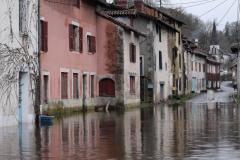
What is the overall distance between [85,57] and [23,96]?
45.7 ft

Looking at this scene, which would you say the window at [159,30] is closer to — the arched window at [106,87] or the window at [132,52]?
the window at [132,52]

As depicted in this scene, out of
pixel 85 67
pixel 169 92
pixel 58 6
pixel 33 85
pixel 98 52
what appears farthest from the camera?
pixel 169 92

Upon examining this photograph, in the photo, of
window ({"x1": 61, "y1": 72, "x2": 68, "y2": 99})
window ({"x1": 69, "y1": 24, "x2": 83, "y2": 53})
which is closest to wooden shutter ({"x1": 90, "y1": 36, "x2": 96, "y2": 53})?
window ({"x1": 69, "y1": 24, "x2": 83, "y2": 53})

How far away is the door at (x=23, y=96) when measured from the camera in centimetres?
2641

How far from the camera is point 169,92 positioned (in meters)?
64.7

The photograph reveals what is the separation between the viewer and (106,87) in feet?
142

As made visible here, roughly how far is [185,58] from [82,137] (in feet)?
209

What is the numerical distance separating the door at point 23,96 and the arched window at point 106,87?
54.7 ft

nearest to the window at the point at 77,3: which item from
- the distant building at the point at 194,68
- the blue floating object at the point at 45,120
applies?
the blue floating object at the point at 45,120

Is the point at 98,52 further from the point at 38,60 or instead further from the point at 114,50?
the point at 38,60

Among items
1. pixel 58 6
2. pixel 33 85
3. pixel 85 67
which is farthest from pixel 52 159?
pixel 85 67

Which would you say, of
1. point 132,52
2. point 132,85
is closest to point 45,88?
point 132,52

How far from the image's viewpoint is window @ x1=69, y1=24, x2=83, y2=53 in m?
37.2

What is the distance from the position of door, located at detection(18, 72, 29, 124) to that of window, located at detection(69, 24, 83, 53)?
10.4 metres
